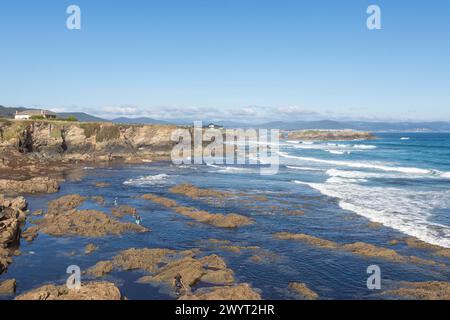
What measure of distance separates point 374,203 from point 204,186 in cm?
1754

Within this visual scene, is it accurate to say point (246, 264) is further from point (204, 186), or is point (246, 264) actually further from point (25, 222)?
point (204, 186)

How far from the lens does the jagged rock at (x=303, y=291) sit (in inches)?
632

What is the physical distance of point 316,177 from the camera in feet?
168

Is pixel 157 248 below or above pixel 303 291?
above

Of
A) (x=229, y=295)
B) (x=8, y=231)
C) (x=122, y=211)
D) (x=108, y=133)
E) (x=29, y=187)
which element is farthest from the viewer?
(x=108, y=133)

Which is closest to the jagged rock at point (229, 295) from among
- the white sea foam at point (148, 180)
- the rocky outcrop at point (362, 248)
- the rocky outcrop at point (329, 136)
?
the rocky outcrop at point (362, 248)

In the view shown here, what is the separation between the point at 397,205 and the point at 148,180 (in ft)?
90.4

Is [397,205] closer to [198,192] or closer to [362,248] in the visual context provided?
[362,248]

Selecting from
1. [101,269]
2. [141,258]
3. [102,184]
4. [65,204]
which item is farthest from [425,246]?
[102,184]

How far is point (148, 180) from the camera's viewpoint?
159 feet

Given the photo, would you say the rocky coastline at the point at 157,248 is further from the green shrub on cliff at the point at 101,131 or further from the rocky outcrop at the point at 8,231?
the green shrub on cliff at the point at 101,131

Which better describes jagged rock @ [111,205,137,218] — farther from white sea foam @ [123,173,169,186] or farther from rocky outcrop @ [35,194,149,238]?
→ white sea foam @ [123,173,169,186]

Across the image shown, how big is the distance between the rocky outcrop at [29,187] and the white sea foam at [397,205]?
85.5 feet
